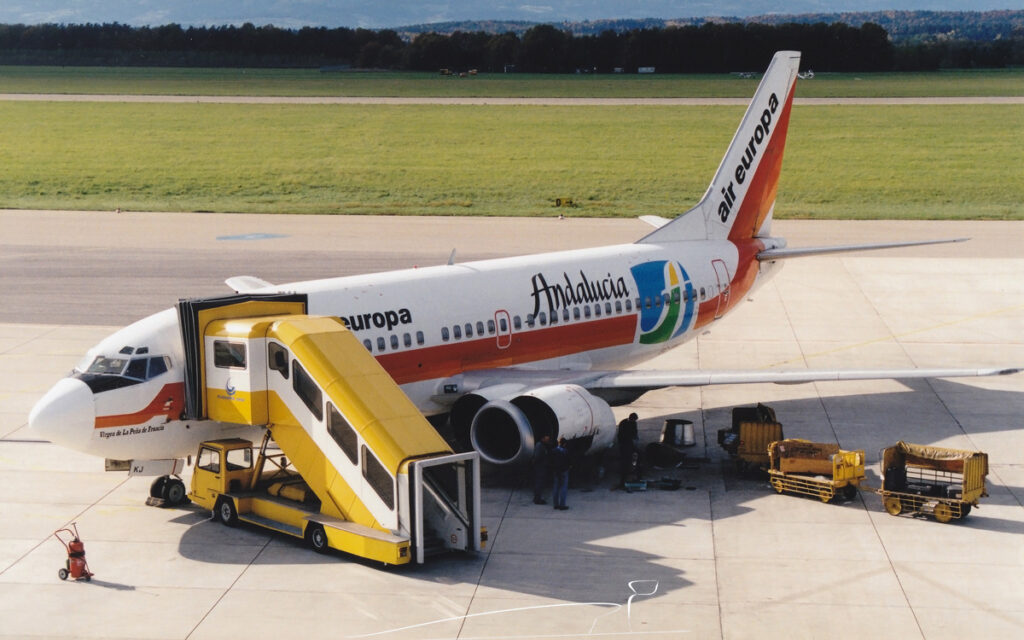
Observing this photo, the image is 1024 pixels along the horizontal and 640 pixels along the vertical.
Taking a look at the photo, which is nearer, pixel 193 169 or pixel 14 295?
pixel 14 295

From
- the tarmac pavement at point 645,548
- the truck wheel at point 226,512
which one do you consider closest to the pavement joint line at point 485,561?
the tarmac pavement at point 645,548

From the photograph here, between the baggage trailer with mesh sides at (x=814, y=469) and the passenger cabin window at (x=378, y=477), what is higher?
the passenger cabin window at (x=378, y=477)

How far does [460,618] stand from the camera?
2152 centimetres

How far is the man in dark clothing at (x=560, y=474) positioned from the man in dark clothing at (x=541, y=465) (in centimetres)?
26

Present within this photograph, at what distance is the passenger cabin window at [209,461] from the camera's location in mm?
26750

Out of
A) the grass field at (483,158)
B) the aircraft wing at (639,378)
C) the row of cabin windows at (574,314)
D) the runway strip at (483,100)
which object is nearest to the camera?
the aircraft wing at (639,378)

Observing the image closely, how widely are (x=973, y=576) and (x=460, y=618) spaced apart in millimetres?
9138

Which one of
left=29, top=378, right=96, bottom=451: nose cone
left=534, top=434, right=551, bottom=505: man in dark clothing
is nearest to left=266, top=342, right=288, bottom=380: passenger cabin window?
left=29, top=378, right=96, bottom=451: nose cone

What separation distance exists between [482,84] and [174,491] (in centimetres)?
15283

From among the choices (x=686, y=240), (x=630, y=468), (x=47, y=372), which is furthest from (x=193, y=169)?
(x=630, y=468)

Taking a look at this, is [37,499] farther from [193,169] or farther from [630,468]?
[193,169]

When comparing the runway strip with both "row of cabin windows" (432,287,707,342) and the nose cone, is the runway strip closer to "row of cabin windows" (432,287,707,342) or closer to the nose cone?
"row of cabin windows" (432,287,707,342)

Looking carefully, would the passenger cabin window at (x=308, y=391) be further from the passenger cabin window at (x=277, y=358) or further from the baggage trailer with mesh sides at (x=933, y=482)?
the baggage trailer with mesh sides at (x=933, y=482)

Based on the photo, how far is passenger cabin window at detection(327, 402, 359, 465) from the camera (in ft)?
79.7
